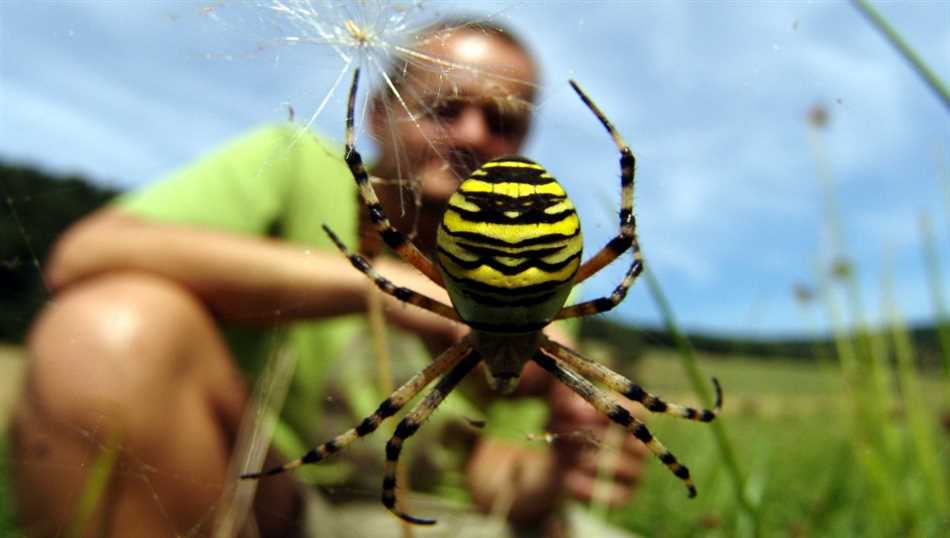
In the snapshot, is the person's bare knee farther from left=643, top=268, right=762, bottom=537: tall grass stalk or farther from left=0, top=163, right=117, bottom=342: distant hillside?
left=643, top=268, right=762, bottom=537: tall grass stalk

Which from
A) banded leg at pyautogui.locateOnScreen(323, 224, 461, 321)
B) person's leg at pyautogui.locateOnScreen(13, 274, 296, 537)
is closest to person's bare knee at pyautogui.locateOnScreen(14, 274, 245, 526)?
person's leg at pyautogui.locateOnScreen(13, 274, 296, 537)

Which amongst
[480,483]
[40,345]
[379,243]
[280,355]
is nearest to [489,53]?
[379,243]

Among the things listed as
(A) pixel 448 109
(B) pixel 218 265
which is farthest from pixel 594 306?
(B) pixel 218 265

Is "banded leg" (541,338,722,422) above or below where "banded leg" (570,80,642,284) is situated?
below

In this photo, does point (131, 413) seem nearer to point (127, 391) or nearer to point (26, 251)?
point (127, 391)

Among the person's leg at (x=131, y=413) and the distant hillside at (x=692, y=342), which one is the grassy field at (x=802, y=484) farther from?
the person's leg at (x=131, y=413)

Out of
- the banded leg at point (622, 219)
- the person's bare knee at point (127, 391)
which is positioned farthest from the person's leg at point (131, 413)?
the banded leg at point (622, 219)
